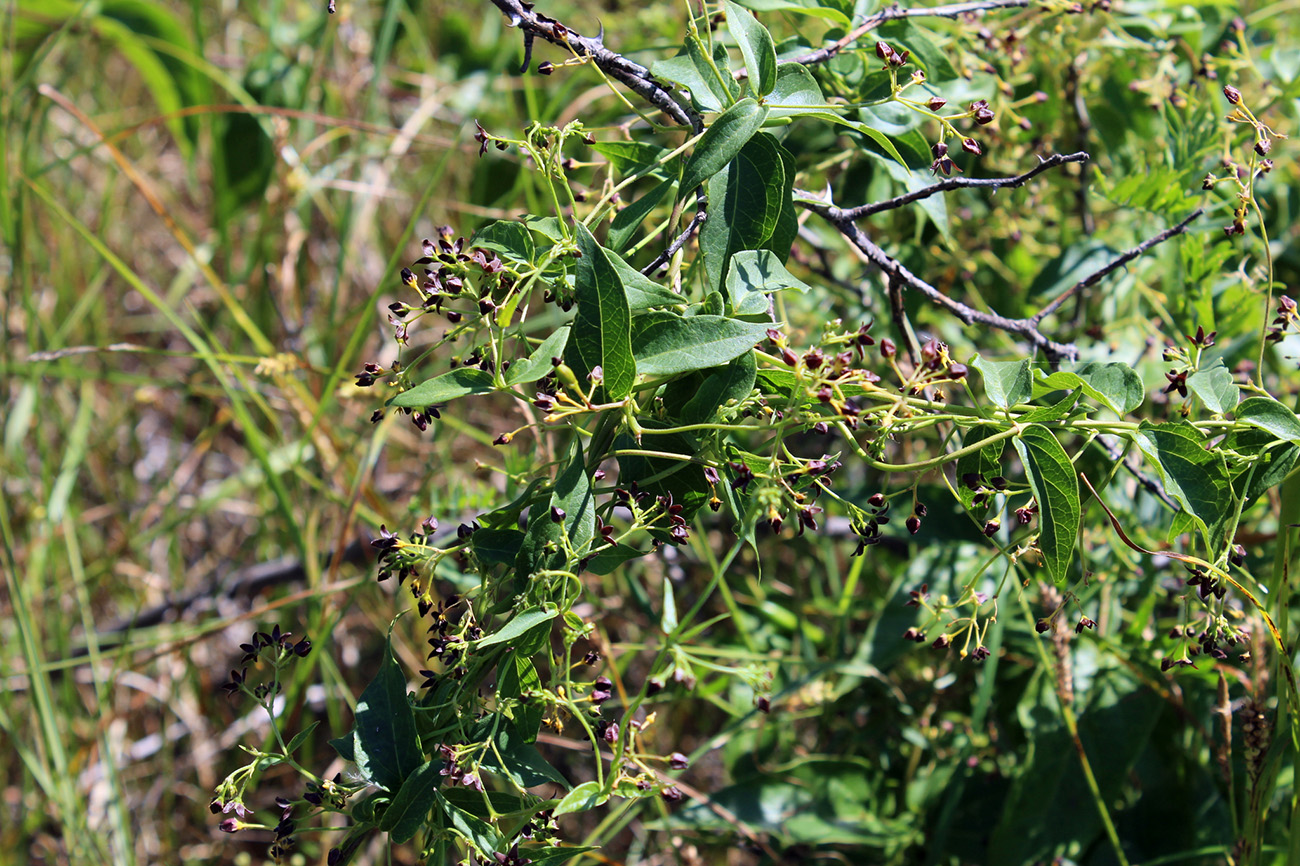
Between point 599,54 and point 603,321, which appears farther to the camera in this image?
point 599,54

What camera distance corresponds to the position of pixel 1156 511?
1.21 meters

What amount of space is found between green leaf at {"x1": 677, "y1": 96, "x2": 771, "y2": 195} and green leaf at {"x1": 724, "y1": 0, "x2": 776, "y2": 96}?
4 cm

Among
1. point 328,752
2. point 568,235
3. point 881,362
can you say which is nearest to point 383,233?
point 328,752

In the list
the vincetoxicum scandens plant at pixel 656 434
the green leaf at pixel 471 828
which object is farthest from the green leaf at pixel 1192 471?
the green leaf at pixel 471 828

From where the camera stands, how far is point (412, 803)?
2.15ft

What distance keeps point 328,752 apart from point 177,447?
75 cm

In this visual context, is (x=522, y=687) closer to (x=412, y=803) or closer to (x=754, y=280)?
(x=412, y=803)

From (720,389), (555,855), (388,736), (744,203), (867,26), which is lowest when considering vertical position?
(555,855)

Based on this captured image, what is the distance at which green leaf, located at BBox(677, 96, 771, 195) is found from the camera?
25.8 inches

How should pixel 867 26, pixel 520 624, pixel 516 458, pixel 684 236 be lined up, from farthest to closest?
pixel 516 458
pixel 867 26
pixel 684 236
pixel 520 624

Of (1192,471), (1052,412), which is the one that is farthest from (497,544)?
(1192,471)

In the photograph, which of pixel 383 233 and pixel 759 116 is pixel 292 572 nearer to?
pixel 383 233

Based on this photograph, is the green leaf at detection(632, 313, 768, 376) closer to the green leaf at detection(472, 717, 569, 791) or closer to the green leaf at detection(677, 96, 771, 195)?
the green leaf at detection(677, 96, 771, 195)

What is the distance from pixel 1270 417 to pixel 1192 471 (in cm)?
7
